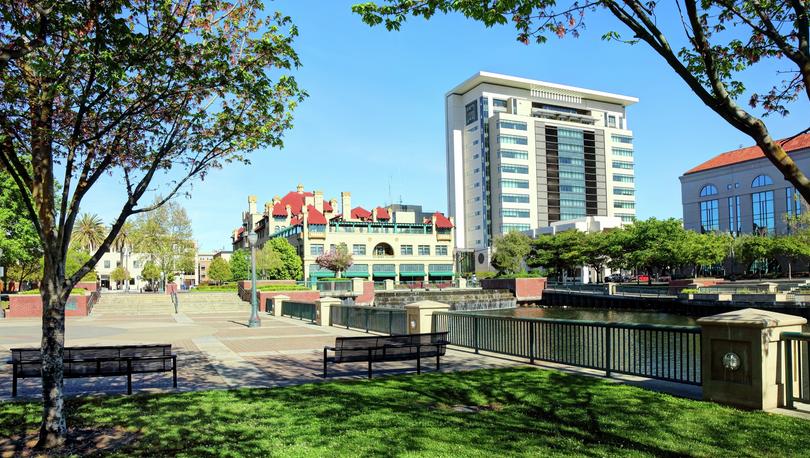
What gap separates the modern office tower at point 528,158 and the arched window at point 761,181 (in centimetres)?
3609

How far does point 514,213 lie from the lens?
114 metres

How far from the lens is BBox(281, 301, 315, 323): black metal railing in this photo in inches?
1118

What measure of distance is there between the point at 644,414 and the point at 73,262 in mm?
71062

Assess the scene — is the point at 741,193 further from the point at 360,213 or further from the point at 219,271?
the point at 219,271

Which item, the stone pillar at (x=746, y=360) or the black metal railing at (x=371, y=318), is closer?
the stone pillar at (x=746, y=360)

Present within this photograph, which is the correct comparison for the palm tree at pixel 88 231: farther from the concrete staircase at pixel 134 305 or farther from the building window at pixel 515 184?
the building window at pixel 515 184

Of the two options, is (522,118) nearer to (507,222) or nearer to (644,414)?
(507,222)

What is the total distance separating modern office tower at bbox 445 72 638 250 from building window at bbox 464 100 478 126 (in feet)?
0.68

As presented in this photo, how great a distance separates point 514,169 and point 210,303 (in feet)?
263

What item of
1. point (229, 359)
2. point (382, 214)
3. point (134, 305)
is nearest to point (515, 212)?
point (382, 214)

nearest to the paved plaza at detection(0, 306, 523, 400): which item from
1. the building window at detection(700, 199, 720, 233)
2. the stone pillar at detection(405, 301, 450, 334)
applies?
the stone pillar at detection(405, 301, 450, 334)

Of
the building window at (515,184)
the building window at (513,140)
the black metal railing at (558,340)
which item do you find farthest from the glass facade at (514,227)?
the black metal railing at (558,340)

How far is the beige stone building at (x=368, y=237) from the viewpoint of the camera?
3442 inches

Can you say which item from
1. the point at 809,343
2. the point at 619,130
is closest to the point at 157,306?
the point at 809,343
